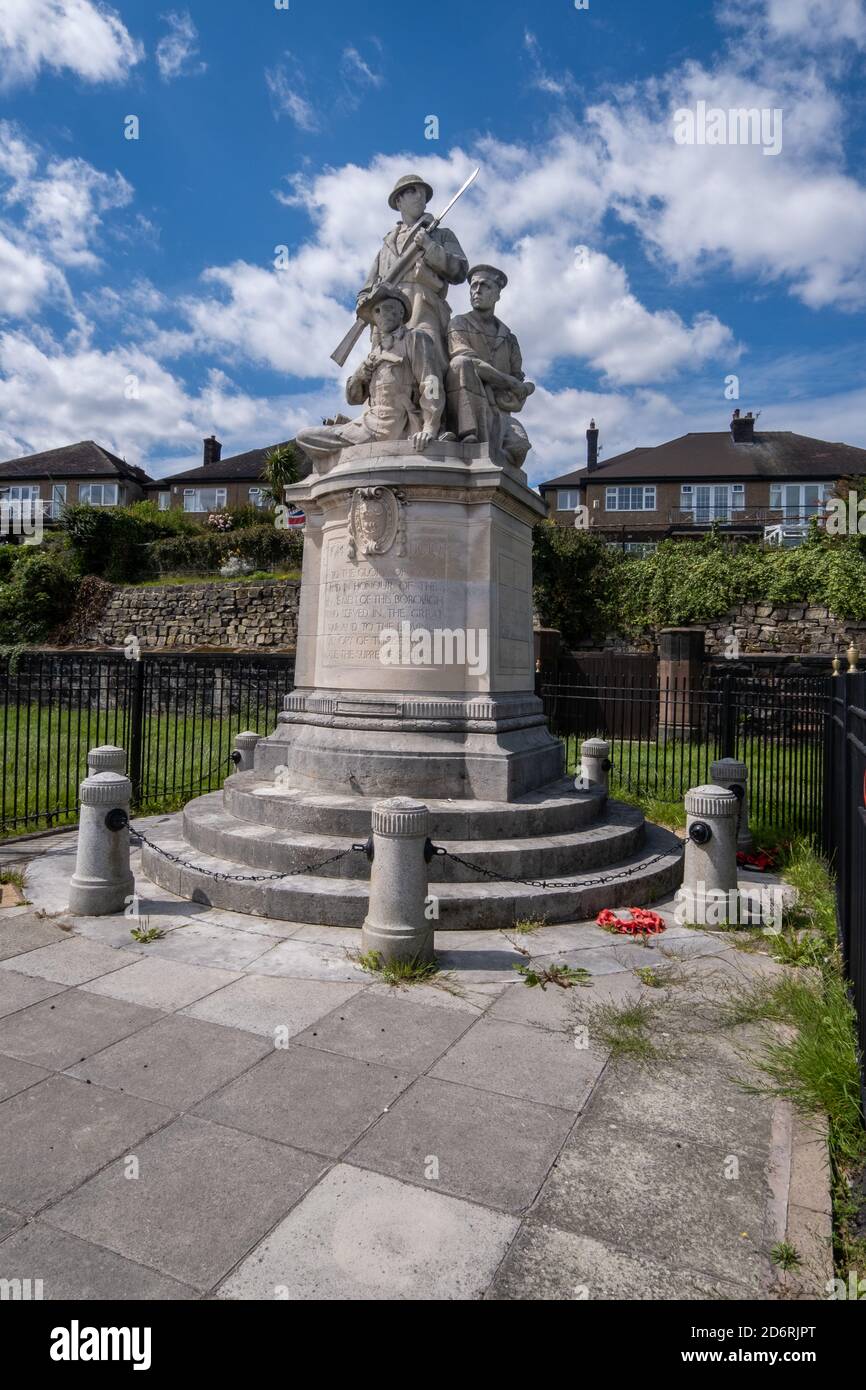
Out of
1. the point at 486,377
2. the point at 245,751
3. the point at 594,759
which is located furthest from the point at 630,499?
the point at 245,751

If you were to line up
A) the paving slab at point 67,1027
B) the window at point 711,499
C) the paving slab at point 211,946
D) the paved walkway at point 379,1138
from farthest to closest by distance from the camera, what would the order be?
the window at point 711,499, the paving slab at point 211,946, the paving slab at point 67,1027, the paved walkway at point 379,1138

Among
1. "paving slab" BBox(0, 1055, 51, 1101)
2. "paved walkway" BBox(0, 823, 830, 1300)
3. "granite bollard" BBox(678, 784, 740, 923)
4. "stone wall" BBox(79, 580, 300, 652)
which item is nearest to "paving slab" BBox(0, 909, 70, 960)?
"paved walkway" BBox(0, 823, 830, 1300)

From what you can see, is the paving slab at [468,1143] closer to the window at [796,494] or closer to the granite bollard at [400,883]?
the granite bollard at [400,883]

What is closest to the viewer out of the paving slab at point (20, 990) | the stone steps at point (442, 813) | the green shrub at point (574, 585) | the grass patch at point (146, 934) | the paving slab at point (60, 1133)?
the paving slab at point (60, 1133)

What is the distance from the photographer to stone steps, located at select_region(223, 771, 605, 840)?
648 centimetres

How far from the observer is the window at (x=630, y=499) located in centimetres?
4441

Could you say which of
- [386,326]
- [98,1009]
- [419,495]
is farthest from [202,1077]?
[386,326]

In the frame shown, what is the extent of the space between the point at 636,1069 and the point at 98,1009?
9.55 ft

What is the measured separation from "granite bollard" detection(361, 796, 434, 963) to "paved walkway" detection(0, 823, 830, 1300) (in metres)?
0.26

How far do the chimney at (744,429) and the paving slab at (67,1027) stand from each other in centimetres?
4940

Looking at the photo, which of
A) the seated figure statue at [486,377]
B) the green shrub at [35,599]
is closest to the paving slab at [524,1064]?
the seated figure statue at [486,377]

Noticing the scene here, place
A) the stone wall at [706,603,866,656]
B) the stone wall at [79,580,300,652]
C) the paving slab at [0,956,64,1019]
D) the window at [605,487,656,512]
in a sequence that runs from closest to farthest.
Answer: the paving slab at [0,956,64,1019] → the stone wall at [706,603,866,656] → the stone wall at [79,580,300,652] → the window at [605,487,656,512]

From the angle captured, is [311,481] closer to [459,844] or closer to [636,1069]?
[459,844]

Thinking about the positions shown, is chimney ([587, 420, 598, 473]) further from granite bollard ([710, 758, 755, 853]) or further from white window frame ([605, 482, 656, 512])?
granite bollard ([710, 758, 755, 853])
